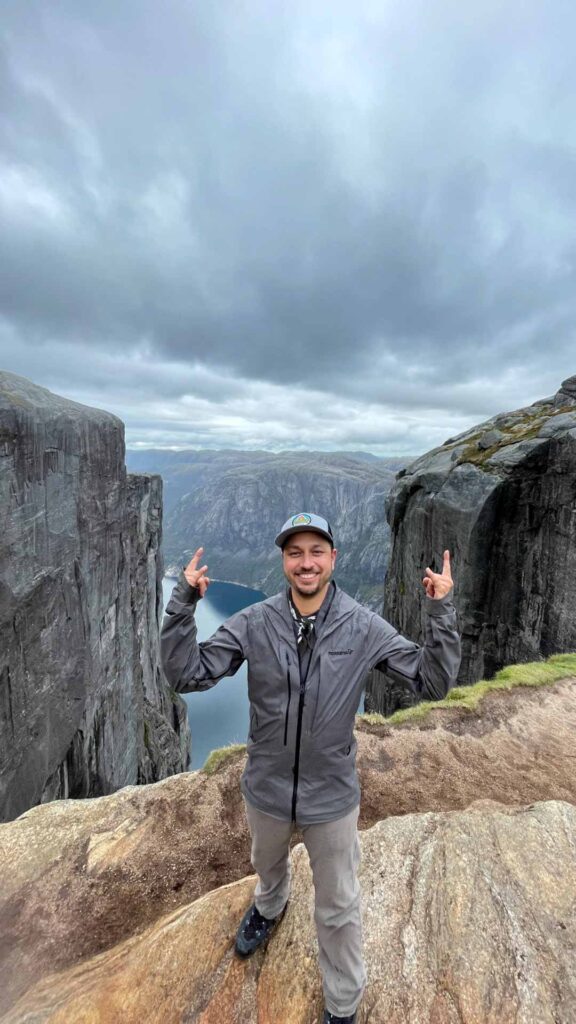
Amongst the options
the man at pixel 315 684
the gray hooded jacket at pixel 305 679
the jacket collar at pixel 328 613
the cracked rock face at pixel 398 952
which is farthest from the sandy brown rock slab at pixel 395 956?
the jacket collar at pixel 328 613

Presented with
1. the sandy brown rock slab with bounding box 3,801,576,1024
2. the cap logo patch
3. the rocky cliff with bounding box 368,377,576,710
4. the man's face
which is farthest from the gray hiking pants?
the rocky cliff with bounding box 368,377,576,710

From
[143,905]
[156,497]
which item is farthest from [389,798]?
[156,497]

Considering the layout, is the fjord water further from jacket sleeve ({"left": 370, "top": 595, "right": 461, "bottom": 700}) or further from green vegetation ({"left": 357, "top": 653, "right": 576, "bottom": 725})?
jacket sleeve ({"left": 370, "top": 595, "right": 461, "bottom": 700})

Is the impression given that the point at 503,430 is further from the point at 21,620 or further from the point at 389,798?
the point at 21,620

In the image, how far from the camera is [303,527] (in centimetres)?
470

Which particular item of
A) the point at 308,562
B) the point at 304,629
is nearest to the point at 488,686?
the point at 304,629

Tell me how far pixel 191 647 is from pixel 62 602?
18657 millimetres

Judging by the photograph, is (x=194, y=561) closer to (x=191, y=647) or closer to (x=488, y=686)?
(x=191, y=647)

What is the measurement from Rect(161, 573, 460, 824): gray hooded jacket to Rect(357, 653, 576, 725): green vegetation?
30.9 ft

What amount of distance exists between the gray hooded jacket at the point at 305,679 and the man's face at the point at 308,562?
35cm

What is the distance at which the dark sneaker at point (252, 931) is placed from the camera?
17.8ft

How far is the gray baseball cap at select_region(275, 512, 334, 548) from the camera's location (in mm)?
4695

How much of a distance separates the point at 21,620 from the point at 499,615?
3202 cm

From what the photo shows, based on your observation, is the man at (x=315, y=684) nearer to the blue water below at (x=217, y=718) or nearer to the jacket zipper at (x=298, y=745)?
the jacket zipper at (x=298, y=745)
